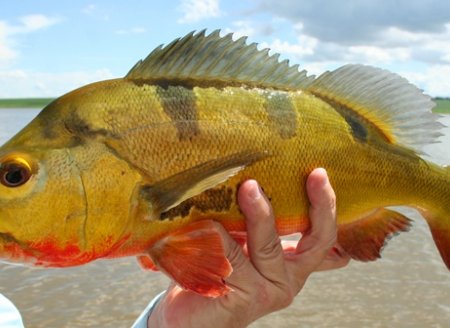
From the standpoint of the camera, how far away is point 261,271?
2.50 metres

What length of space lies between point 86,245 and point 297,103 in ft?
3.29

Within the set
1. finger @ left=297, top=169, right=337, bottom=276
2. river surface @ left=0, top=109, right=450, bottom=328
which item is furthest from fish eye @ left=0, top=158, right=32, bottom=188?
river surface @ left=0, top=109, right=450, bottom=328

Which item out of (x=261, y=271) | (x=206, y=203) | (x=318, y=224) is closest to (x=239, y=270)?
(x=261, y=271)

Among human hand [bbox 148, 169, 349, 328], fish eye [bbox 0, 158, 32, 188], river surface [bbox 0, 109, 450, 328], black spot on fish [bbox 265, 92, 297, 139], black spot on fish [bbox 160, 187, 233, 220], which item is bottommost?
river surface [bbox 0, 109, 450, 328]

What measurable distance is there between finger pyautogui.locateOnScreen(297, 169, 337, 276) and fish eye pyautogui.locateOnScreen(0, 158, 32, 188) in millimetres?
1040

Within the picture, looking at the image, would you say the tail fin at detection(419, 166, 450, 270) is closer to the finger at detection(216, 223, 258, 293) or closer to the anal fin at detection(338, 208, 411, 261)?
the anal fin at detection(338, 208, 411, 261)

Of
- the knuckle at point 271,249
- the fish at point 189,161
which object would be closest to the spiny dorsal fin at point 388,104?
the fish at point 189,161

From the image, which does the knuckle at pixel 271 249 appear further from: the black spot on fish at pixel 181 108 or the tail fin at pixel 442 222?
the tail fin at pixel 442 222

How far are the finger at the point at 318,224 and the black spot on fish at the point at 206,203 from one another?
13.3 inches

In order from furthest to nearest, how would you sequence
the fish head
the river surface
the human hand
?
the river surface
the human hand
the fish head

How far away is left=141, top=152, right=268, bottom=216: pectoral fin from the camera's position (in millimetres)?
1896

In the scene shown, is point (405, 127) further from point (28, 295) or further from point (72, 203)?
point (28, 295)

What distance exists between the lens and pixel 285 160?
84.3 inches

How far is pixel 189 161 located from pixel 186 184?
101 mm
